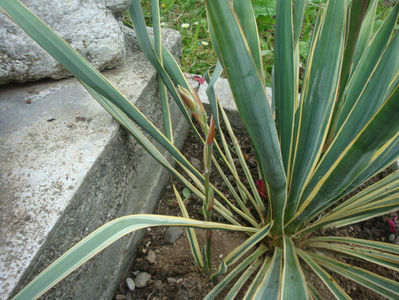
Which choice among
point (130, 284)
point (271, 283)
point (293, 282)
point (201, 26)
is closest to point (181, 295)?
point (130, 284)

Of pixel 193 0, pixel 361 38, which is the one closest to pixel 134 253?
pixel 361 38

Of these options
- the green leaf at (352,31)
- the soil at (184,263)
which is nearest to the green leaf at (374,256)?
the soil at (184,263)

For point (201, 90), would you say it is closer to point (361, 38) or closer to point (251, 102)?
point (361, 38)

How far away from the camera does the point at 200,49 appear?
6.43ft

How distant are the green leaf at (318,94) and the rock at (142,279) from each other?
21.1 inches

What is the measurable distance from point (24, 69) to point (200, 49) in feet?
3.58

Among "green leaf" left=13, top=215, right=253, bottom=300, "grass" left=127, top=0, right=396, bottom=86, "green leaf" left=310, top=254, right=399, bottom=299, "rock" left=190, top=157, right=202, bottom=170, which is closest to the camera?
"green leaf" left=13, top=215, right=253, bottom=300

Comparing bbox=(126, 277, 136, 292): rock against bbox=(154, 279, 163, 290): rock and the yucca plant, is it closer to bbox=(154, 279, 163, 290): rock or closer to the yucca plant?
bbox=(154, 279, 163, 290): rock

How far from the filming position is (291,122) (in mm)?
833

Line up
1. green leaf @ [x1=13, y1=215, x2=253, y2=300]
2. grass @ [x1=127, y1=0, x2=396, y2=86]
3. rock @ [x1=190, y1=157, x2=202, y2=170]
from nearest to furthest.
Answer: green leaf @ [x1=13, y1=215, x2=253, y2=300], rock @ [x1=190, y1=157, x2=202, y2=170], grass @ [x1=127, y1=0, x2=396, y2=86]

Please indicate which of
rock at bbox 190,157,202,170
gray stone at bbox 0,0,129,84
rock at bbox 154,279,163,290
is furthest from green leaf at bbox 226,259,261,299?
gray stone at bbox 0,0,129,84

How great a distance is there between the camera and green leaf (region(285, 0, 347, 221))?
74cm

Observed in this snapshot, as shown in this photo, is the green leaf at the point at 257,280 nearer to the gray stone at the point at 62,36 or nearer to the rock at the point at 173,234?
the rock at the point at 173,234

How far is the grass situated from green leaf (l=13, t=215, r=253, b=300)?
1.35 m
